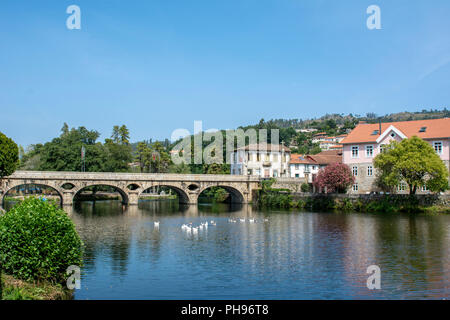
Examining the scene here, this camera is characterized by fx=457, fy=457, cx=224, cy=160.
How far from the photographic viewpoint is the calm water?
834 inches

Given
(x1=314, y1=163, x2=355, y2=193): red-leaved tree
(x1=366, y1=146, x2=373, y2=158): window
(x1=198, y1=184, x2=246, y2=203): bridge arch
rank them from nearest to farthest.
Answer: (x1=366, y1=146, x2=373, y2=158): window
(x1=314, y1=163, x2=355, y2=193): red-leaved tree
(x1=198, y1=184, x2=246, y2=203): bridge arch

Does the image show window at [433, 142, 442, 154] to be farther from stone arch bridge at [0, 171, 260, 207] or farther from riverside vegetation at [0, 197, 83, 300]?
riverside vegetation at [0, 197, 83, 300]

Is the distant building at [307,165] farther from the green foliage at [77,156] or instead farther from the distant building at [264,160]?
the green foliage at [77,156]

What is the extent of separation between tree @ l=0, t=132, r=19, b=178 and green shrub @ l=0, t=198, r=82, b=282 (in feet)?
114

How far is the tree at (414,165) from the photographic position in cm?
5497

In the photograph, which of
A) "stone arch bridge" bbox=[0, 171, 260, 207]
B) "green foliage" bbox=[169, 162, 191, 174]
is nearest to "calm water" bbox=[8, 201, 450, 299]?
"stone arch bridge" bbox=[0, 171, 260, 207]

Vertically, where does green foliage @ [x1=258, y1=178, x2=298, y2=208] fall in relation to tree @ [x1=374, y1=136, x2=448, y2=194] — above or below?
below

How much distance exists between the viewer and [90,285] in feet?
71.5

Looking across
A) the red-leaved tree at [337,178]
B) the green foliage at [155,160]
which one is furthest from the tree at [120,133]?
the red-leaved tree at [337,178]

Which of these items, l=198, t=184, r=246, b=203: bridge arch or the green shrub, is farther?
l=198, t=184, r=246, b=203: bridge arch
